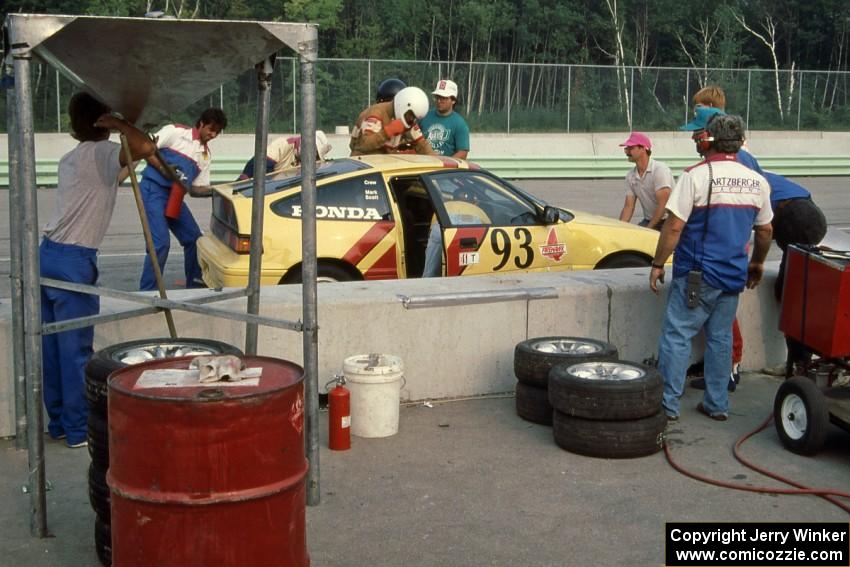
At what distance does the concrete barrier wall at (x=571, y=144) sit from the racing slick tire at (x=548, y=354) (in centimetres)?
1815

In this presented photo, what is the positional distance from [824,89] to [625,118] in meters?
6.76

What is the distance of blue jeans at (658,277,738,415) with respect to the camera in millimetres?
6828

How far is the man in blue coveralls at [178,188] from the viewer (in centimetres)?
977

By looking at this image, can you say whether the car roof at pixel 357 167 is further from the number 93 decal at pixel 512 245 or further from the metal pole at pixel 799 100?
the metal pole at pixel 799 100

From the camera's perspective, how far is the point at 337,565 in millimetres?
4746

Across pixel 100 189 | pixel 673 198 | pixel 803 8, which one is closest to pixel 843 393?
pixel 673 198

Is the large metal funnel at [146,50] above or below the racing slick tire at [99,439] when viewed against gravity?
above

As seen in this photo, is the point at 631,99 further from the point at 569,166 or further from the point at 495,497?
the point at 495,497

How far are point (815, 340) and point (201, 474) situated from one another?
4.24 meters

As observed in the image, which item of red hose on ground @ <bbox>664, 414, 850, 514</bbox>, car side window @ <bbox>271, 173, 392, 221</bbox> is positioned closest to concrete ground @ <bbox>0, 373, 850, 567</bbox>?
red hose on ground @ <bbox>664, 414, 850, 514</bbox>

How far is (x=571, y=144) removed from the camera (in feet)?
94.4

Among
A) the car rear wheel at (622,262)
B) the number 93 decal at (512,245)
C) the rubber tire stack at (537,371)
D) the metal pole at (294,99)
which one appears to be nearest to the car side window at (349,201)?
the number 93 decal at (512,245)

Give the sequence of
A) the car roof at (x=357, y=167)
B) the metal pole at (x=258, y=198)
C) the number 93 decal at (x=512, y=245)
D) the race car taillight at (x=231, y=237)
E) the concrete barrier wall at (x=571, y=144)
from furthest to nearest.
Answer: the concrete barrier wall at (x=571, y=144)
the car roof at (x=357, y=167)
the number 93 decal at (x=512, y=245)
the race car taillight at (x=231, y=237)
the metal pole at (x=258, y=198)

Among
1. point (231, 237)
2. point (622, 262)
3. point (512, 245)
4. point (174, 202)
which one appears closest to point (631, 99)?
point (622, 262)
